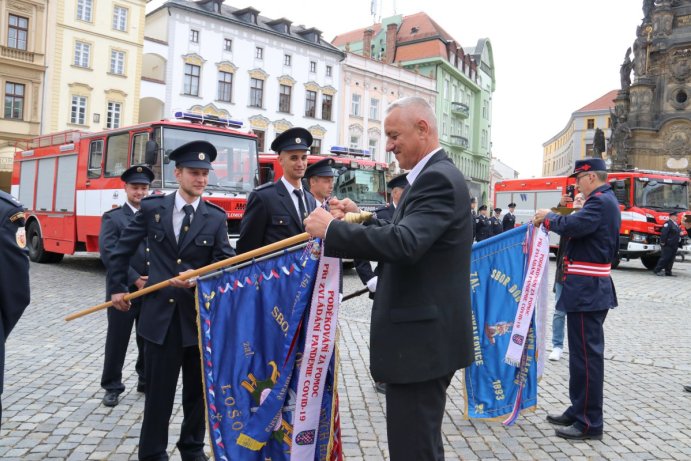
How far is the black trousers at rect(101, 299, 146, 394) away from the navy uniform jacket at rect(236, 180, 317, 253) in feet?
4.55

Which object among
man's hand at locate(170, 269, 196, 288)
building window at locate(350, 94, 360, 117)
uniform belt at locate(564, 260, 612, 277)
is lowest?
man's hand at locate(170, 269, 196, 288)

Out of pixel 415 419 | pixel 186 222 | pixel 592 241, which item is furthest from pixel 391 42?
pixel 415 419

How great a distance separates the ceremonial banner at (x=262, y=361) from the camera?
338 centimetres

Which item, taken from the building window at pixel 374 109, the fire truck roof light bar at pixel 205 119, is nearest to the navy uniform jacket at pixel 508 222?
the fire truck roof light bar at pixel 205 119

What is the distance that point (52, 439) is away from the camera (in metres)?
4.46

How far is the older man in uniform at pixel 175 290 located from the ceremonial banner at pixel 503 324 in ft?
7.64

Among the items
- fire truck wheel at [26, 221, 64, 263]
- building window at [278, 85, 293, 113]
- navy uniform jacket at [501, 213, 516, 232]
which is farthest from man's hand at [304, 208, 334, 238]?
building window at [278, 85, 293, 113]

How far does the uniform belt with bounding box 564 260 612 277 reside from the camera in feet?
16.5

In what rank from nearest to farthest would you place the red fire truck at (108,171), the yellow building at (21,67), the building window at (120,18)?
the red fire truck at (108,171) < the yellow building at (21,67) < the building window at (120,18)

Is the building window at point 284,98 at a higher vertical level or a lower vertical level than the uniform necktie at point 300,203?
higher

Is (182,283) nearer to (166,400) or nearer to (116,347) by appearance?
(166,400)

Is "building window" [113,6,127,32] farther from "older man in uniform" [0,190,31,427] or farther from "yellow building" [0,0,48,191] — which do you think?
"older man in uniform" [0,190,31,427]

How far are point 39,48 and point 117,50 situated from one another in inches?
172

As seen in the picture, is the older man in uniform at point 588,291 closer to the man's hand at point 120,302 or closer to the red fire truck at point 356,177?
the man's hand at point 120,302
